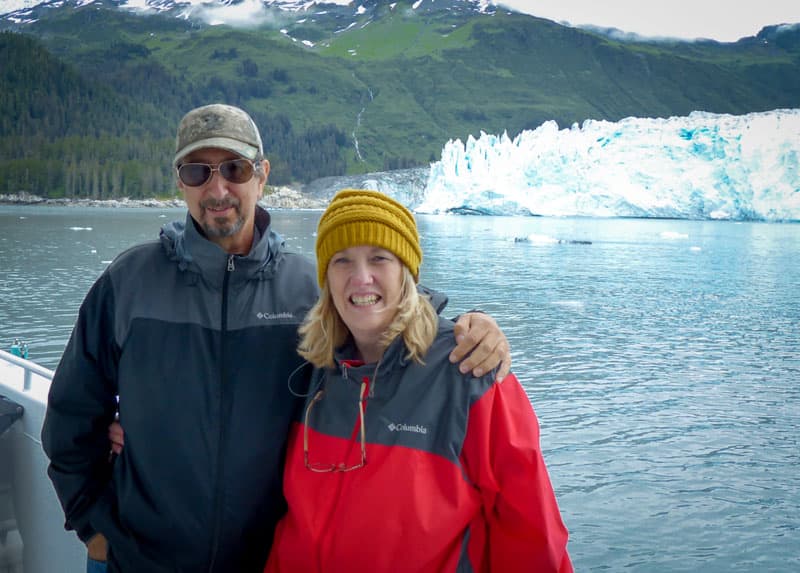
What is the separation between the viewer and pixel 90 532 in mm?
2201

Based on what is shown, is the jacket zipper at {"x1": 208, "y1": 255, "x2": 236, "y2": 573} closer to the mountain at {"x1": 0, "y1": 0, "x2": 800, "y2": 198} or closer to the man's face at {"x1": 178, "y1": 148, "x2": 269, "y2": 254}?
the man's face at {"x1": 178, "y1": 148, "x2": 269, "y2": 254}

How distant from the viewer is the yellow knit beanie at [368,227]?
6.45ft

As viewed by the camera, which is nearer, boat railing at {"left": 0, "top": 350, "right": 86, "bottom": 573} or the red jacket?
the red jacket

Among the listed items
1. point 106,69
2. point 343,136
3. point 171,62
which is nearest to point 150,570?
point 343,136

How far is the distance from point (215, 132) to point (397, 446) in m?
1.10

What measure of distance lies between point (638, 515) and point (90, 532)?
529cm

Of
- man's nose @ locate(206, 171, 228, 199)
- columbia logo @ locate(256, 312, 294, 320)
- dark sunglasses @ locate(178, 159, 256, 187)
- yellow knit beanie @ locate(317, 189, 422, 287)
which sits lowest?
columbia logo @ locate(256, 312, 294, 320)

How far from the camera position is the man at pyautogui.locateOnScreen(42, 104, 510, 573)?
2.05m

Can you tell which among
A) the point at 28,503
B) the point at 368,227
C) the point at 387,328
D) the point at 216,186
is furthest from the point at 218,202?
the point at 28,503

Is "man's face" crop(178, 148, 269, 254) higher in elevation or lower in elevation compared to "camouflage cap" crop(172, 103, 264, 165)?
lower

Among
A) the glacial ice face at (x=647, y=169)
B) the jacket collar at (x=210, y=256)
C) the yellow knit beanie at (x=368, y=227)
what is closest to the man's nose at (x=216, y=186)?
the jacket collar at (x=210, y=256)

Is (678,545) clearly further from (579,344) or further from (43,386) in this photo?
(579,344)

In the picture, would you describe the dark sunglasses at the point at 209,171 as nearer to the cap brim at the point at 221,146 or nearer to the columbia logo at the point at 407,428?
the cap brim at the point at 221,146

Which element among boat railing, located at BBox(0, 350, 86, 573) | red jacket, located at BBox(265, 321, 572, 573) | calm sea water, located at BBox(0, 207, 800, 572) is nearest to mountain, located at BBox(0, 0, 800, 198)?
calm sea water, located at BBox(0, 207, 800, 572)
